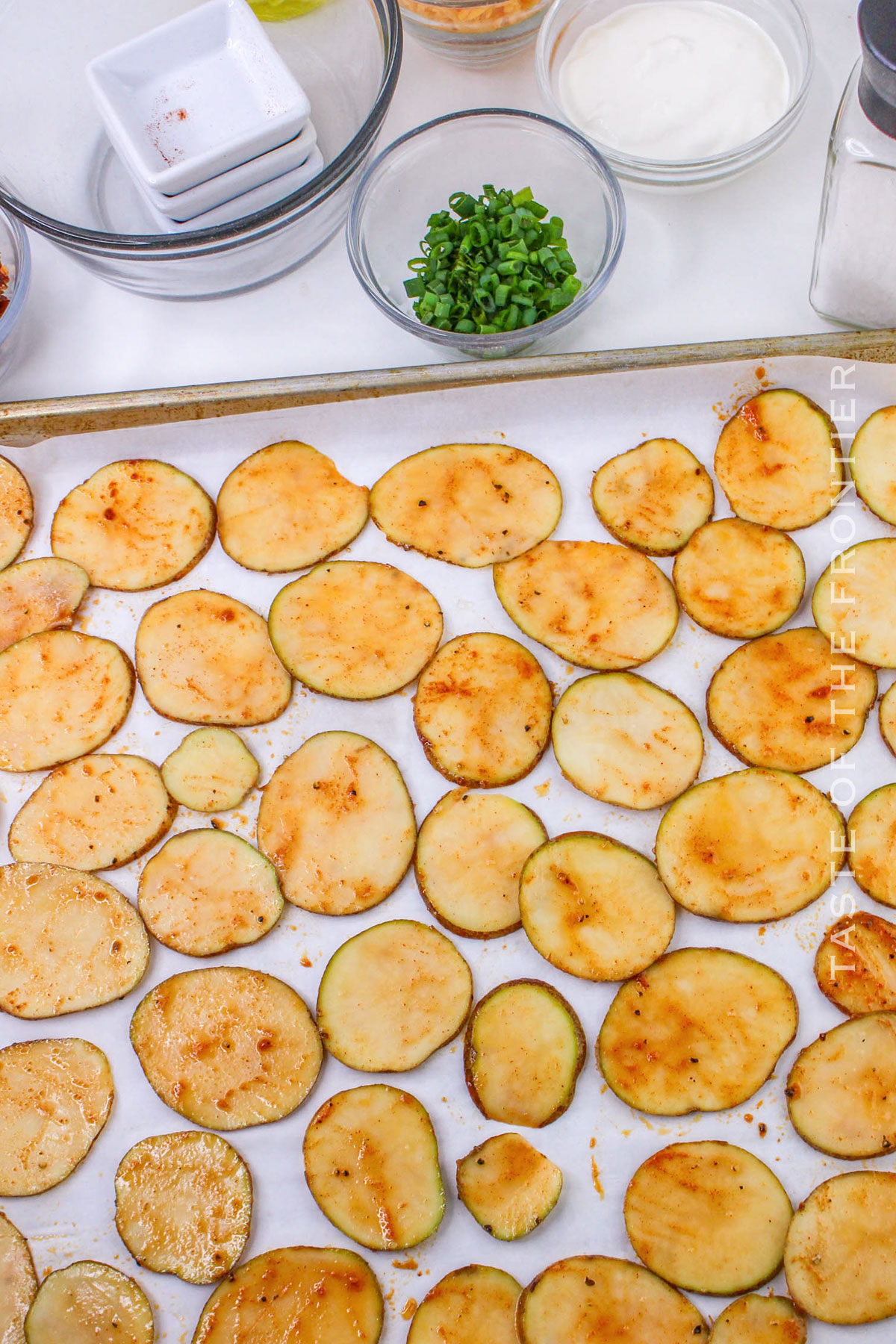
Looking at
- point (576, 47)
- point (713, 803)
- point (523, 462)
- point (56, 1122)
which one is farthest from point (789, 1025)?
point (576, 47)

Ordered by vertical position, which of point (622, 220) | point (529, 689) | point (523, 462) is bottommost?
point (529, 689)

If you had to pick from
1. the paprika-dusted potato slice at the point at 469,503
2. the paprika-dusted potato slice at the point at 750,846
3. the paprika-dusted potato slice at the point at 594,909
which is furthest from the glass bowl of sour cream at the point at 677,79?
the paprika-dusted potato slice at the point at 594,909

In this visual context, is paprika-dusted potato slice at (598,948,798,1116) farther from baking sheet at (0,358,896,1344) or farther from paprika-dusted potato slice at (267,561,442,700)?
paprika-dusted potato slice at (267,561,442,700)

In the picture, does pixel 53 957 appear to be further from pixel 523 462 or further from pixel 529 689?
pixel 523 462

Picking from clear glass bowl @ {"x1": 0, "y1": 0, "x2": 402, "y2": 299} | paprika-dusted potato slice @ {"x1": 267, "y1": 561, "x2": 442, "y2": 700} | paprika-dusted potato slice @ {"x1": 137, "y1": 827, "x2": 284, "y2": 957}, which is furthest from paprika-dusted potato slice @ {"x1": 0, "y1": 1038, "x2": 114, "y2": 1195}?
clear glass bowl @ {"x1": 0, "y1": 0, "x2": 402, "y2": 299}

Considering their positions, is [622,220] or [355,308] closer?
[622,220]

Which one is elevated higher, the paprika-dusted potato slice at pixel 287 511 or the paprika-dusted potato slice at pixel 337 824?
the paprika-dusted potato slice at pixel 287 511

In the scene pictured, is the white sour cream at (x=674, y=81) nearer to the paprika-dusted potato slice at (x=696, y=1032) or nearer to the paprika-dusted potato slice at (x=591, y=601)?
the paprika-dusted potato slice at (x=591, y=601)
